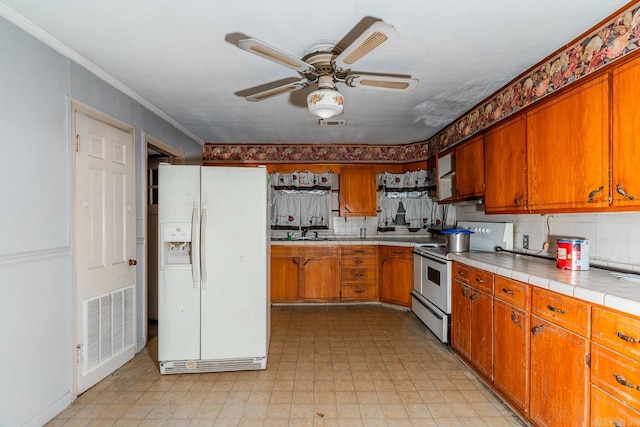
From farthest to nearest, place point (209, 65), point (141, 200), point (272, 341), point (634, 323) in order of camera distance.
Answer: point (272, 341) → point (141, 200) → point (209, 65) → point (634, 323)

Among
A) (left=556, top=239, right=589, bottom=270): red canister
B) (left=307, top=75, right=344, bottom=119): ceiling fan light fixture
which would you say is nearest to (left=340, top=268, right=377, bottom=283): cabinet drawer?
(left=556, top=239, right=589, bottom=270): red canister

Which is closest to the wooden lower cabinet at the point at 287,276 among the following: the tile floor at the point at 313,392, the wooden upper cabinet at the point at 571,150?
the tile floor at the point at 313,392

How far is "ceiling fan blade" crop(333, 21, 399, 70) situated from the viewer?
1.51m

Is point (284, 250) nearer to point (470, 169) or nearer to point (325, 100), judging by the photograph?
point (470, 169)

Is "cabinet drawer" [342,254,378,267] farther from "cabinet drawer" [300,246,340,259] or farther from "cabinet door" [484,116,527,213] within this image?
"cabinet door" [484,116,527,213]

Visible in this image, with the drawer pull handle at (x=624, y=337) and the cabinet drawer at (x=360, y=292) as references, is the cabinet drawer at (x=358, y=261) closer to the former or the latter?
the cabinet drawer at (x=360, y=292)

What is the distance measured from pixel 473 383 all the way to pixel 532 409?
2.06ft

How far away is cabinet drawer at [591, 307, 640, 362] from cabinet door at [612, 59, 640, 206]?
61 cm

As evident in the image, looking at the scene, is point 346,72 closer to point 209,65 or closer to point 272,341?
point 209,65

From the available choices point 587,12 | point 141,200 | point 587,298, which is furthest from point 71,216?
point 587,12

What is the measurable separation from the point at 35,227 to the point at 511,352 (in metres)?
3.12

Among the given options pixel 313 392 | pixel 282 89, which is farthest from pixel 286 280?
pixel 282 89

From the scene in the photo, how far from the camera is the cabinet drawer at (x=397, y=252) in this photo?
457 centimetres

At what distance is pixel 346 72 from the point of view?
2.25 meters
